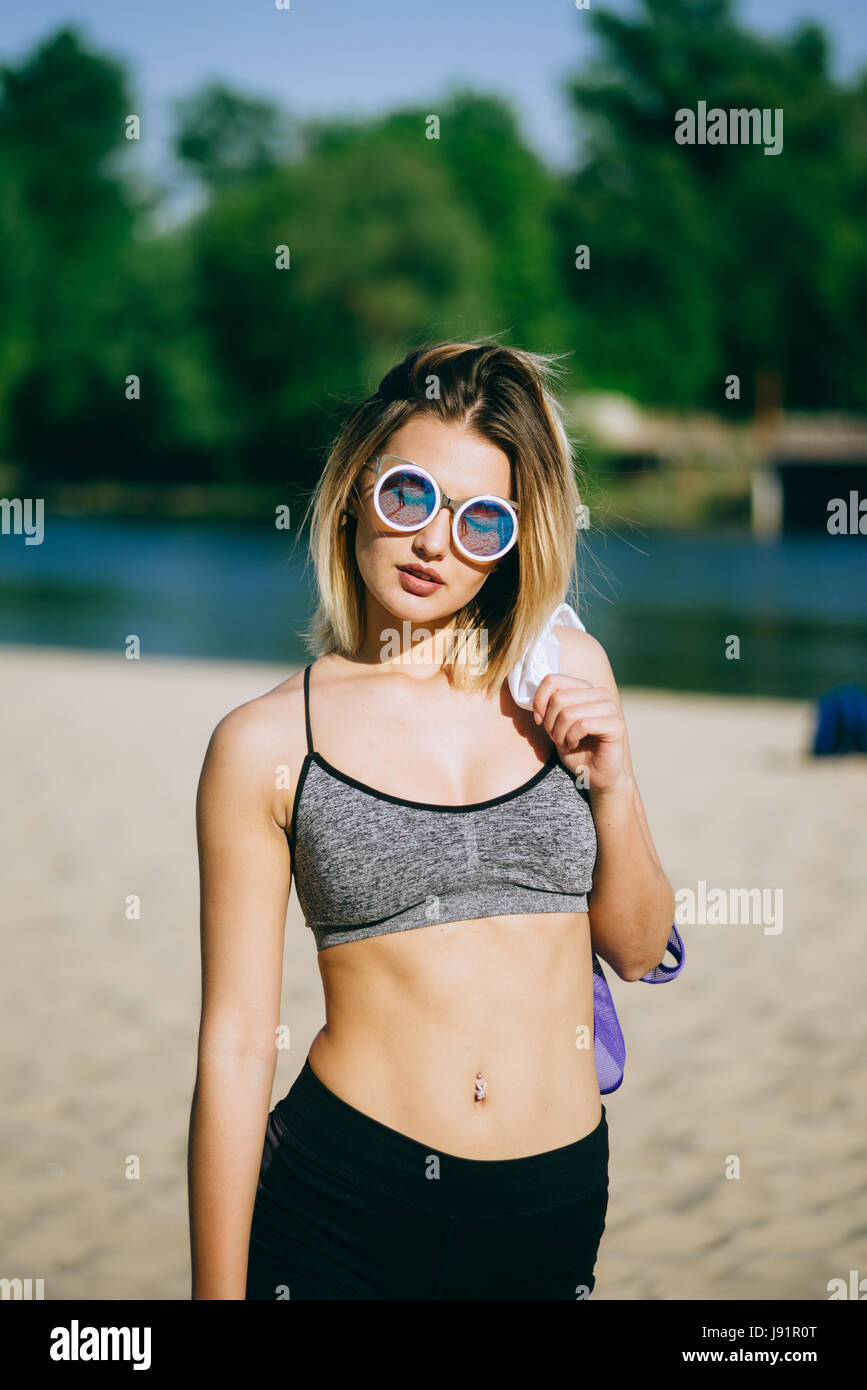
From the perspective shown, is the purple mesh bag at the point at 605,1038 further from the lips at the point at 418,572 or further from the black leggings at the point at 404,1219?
the lips at the point at 418,572

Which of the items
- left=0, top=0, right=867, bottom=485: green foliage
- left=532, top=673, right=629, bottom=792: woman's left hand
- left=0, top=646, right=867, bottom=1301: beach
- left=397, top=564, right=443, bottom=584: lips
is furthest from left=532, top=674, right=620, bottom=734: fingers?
left=0, top=0, right=867, bottom=485: green foliage

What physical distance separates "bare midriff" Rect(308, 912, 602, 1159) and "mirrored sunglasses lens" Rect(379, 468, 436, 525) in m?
0.58

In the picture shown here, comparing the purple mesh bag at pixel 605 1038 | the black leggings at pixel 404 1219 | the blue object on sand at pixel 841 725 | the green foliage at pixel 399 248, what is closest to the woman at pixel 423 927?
the black leggings at pixel 404 1219

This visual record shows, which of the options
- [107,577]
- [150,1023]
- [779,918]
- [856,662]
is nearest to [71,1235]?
[150,1023]

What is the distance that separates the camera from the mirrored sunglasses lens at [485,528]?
2104mm

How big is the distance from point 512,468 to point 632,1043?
211 inches

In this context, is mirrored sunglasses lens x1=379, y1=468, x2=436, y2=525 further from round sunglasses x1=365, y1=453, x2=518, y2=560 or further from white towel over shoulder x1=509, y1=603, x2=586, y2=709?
white towel over shoulder x1=509, y1=603, x2=586, y2=709

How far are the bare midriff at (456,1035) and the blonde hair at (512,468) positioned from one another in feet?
1.36

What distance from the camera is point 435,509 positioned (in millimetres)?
2086

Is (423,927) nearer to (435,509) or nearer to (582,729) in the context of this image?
(582,729)

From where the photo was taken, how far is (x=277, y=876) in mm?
2064

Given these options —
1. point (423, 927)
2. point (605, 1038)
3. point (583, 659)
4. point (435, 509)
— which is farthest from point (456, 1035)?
point (435, 509)

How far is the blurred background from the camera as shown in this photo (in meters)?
5.90
